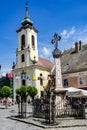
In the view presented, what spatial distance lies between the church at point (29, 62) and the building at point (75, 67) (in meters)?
6.53

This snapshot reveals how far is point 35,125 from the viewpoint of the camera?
13.0m

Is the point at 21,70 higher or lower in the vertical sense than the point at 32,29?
lower

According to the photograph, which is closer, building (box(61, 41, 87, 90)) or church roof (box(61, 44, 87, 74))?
building (box(61, 41, 87, 90))

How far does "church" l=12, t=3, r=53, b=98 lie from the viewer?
4519 cm

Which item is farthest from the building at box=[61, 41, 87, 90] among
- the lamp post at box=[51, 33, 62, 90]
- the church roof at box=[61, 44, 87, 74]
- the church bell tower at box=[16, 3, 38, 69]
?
the lamp post at box=[51, 33, 62, 90]

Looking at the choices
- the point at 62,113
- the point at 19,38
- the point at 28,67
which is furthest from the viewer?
the point at 19,38

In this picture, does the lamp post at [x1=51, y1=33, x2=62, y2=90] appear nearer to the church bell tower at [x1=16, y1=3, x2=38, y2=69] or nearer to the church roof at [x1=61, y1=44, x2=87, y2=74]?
the church roof at [x1=61, y1=44, x2=87, y2=74]

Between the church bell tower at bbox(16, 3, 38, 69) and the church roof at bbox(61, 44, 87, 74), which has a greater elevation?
the church bell tower at bbox(16, 3, 38, 69)

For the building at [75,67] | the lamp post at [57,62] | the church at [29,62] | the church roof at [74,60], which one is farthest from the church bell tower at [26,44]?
the lamp post at [57,62]

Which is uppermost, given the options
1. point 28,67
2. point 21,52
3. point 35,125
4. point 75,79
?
point 21,52

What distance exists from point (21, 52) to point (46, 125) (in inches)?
1447

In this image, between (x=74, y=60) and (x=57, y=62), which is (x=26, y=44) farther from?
(x=57, y=62)

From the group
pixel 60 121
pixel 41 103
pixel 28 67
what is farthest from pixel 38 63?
pixel 60 121

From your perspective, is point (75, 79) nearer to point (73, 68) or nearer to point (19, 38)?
point (73, 68)
